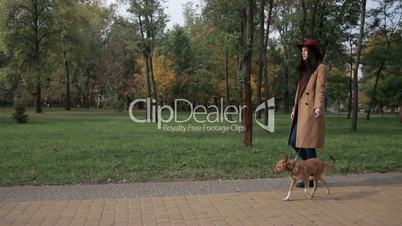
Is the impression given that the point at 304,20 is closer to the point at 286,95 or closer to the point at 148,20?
the point at 148,20

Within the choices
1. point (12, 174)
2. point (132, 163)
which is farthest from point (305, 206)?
point (12, 174)

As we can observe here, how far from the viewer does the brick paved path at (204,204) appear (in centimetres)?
637

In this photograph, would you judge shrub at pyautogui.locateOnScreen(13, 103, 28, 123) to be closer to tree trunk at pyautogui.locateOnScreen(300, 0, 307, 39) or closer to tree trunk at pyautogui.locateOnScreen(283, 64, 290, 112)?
tree trunk at pyautogui.locateOnScreen(300, 0, 307, 39)

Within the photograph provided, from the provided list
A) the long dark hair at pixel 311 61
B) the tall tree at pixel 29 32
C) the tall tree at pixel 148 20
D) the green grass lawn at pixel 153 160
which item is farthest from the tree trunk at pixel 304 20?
the tall tree at pixel 29 32

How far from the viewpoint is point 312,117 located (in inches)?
314

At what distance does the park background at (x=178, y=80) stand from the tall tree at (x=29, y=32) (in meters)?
0.09

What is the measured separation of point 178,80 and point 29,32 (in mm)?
25233

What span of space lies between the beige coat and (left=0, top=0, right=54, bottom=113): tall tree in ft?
121

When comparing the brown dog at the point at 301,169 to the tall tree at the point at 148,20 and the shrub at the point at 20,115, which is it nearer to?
the shrub at the point at 20,115

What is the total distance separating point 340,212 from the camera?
6.69 metres

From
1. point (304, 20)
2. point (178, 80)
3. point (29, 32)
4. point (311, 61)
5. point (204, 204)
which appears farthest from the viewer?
point (178, 80)

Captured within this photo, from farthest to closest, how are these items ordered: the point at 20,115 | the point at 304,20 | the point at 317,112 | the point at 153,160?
the point at 304,20 < the point at 20,115 < the point at 153,160 < the point at 317,112

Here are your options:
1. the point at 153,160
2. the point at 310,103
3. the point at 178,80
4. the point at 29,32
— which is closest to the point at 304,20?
the point at 153,160

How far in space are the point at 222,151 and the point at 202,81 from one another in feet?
165
